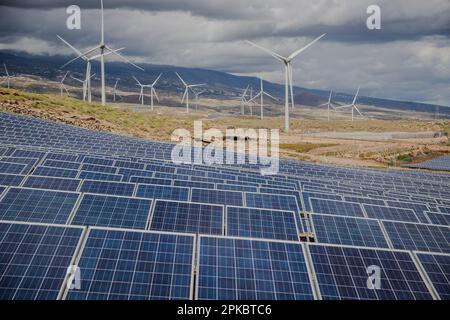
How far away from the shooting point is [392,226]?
84.7 feet

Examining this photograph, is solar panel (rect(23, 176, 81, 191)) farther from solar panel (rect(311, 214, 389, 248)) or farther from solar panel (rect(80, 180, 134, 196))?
solar panel (rect(311, 214, 389, 248))

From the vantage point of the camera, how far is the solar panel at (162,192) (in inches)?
1175

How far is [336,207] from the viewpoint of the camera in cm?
3158

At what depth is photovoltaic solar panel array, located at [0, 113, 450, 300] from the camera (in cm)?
1714

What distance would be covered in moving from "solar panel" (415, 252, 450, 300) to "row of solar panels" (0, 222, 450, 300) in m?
0.04

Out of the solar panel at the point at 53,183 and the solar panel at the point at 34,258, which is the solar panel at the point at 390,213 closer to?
the solar panel at the point at 53,183

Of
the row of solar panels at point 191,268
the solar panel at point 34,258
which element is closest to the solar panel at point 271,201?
the row of solar panels at point 191,268

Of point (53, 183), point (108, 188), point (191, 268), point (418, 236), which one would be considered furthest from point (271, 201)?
point (191, 268)

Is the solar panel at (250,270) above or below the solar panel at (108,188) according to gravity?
below

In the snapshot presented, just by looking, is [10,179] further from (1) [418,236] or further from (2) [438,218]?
(2) [438,218]

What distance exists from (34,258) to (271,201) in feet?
53.0

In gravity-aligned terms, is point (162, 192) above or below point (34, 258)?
above

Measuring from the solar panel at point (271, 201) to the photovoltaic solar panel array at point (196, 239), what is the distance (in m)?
0.08
